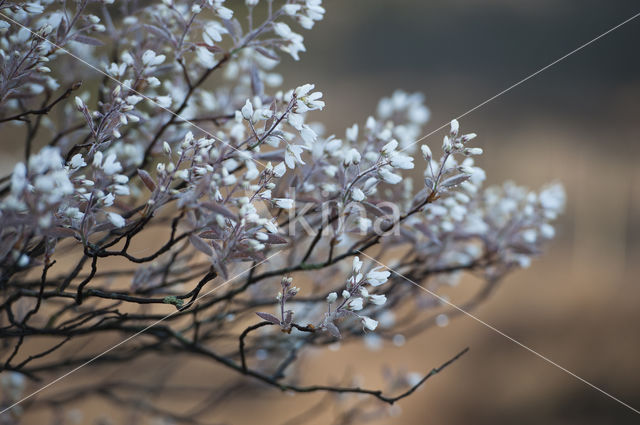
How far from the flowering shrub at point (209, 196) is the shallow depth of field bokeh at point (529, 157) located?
0.60 m

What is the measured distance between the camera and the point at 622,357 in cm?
114

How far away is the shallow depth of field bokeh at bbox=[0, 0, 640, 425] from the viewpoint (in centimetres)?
112

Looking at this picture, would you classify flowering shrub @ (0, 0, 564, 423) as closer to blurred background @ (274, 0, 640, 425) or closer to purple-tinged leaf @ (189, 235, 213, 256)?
purple-tinged leaf @ (189, 235, 213, 256)

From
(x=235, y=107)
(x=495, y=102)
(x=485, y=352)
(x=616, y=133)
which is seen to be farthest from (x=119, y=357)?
Answer: (x=616, y=133)

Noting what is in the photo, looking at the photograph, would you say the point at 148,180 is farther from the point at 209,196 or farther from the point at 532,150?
the point at 532,150

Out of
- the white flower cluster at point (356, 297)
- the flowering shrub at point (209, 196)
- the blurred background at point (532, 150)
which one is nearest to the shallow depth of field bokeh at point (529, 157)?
the blurred background at point (532, 150)

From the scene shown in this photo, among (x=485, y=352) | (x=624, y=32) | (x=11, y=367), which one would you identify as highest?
(x=624, y=32)

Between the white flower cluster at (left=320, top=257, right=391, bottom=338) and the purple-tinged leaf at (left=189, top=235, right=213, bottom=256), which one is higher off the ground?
the purple-tinged leaf at (left=189, top=235, right=213, bottom=256)

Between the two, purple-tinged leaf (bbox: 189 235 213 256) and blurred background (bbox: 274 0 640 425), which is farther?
blurred background (bbox: 274 0 640 425)

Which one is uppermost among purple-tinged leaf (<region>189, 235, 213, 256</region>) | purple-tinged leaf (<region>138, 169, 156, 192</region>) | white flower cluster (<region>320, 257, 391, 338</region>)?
purple-tinged leaf (<region>138, 169, 156, 192</region>)

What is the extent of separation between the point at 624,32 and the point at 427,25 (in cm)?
42

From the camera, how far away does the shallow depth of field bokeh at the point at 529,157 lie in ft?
3.66

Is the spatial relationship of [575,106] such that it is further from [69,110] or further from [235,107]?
[69,110]

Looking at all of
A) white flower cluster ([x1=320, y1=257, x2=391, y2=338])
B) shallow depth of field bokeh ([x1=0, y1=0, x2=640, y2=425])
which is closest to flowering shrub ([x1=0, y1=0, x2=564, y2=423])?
white flower cluster ([x1=320, y1=257, x2=391, y2=338])
